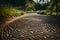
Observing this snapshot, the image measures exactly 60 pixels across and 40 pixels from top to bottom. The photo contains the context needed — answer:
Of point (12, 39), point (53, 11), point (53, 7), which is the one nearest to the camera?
point (12, 39)

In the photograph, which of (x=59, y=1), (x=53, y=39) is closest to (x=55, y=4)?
(x=59, y=1)

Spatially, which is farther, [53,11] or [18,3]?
[18,3]

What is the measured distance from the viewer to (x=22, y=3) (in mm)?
70812

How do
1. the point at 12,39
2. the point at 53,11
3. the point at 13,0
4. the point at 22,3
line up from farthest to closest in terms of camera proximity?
the point at 22,3 < the point at 13,0 < the point at 53,11 < the point at 12,39

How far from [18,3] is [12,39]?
5739cm

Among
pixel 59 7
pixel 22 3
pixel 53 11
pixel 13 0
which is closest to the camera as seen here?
pixel 59 7

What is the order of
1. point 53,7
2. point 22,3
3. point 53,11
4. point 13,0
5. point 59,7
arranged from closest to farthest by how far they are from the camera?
point 59,7
point 53,7
point 53,11
point 13,0
point 22,3

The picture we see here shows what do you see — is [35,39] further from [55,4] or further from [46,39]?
[55,4]

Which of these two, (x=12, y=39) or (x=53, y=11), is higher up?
(x=12, y=39)

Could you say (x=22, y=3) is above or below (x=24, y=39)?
below

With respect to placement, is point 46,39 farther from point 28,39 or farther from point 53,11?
point 53,11

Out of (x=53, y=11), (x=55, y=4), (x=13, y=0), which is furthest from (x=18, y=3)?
(x=55, y=4)

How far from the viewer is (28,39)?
340 inches

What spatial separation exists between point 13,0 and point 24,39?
54.8 meters
